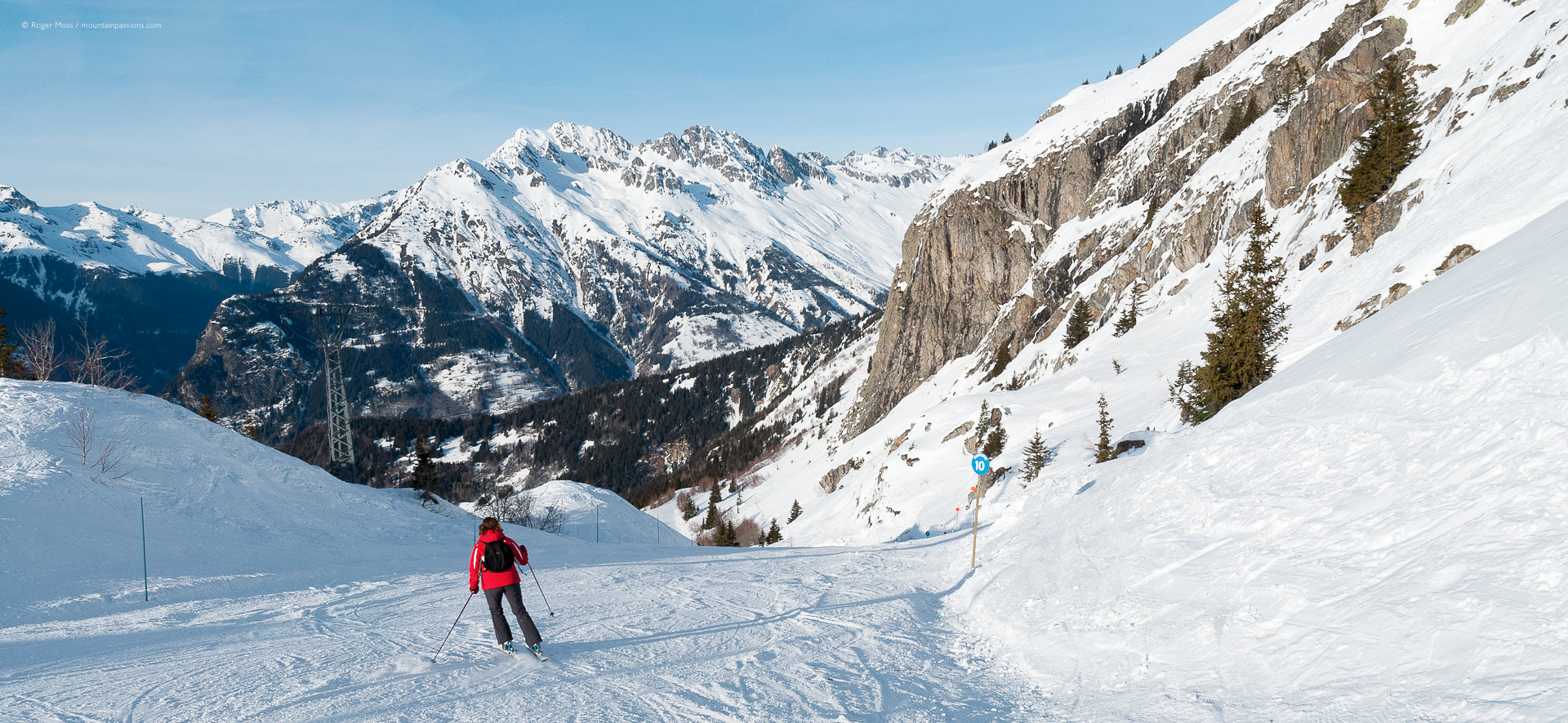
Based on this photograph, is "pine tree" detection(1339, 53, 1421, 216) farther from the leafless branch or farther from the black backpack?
the leafless branch

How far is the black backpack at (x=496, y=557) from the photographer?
30.1ft

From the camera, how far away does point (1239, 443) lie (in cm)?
1311

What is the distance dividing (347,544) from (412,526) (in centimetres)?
337

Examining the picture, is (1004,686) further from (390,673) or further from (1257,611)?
(390,673)

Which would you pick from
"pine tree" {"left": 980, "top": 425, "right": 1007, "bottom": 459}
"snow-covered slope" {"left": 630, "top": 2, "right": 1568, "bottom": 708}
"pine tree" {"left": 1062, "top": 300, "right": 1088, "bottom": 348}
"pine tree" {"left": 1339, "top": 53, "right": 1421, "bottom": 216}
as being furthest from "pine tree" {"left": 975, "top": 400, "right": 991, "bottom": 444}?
"pine tree" {"left": 1339, "top": 53, "right": 1421, "bottom": 216}

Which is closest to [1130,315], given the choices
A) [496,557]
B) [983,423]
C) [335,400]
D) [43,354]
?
[983,423]

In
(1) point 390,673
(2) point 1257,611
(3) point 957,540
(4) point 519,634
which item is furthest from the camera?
(3) point 957,540

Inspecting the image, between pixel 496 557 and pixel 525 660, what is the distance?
1.34m

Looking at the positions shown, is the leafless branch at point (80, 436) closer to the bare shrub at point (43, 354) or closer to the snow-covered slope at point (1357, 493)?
the bare shrub at point (43, 354)


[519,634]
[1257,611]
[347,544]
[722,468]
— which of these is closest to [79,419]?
Answer: [347,544]

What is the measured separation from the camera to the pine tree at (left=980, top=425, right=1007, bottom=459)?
37969 mm

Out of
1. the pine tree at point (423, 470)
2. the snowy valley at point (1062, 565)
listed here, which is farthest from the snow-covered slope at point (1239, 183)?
the pine tree at point (423, 470)

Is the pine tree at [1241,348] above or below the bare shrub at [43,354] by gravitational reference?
below

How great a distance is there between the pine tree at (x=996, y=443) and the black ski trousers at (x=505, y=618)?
31897mm
